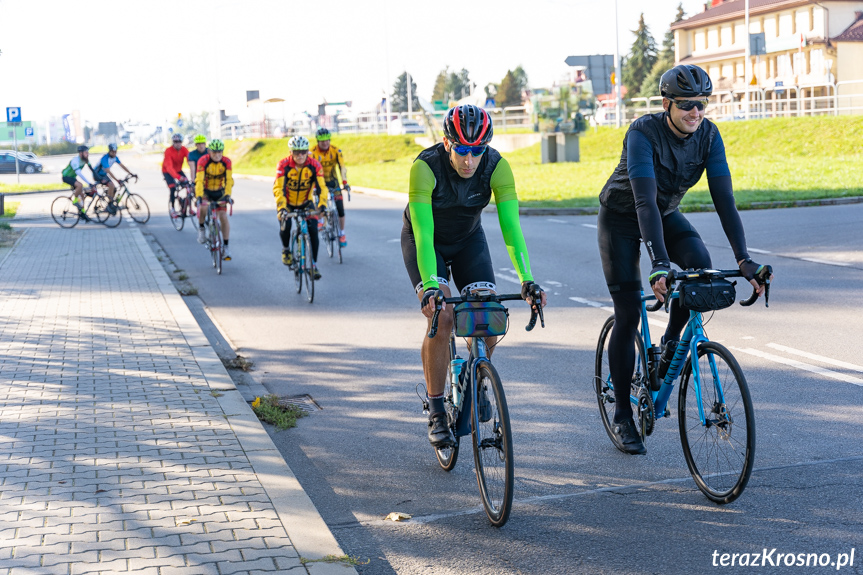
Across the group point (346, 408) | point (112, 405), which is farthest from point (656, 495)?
point (112, 405)

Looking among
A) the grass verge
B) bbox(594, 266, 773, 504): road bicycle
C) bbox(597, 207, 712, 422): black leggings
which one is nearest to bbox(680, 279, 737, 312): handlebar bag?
bbox(594, 266, 773, 504): road bicycle

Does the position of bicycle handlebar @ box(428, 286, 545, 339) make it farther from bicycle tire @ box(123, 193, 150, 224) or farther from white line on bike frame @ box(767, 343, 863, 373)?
bicycle tire @ box(123, 193, 150, 224)

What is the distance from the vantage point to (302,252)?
38.3ft

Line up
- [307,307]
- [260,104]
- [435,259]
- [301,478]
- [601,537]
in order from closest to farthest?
[601,537] → [435,259] → [301,478] → [307,307] → [260,104]

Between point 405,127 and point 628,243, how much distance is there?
65.3m

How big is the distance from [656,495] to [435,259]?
157 cm

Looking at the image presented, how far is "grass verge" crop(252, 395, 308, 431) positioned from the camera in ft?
20.8

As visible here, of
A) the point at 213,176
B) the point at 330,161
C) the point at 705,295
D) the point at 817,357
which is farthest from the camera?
the point at 330,161

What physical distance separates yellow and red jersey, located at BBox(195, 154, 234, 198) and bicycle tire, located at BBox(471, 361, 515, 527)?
36.3 ft

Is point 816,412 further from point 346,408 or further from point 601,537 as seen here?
point 346,408

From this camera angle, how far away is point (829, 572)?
377 centimetres

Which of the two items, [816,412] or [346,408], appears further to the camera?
[346,408]

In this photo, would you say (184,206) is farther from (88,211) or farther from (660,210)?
(660,210)

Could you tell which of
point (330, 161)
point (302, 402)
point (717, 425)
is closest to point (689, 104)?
point (717, 425)
